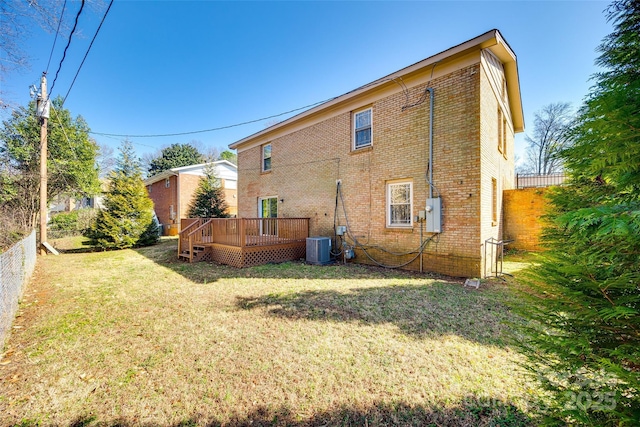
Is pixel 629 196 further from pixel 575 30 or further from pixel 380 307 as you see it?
pixel 575 30

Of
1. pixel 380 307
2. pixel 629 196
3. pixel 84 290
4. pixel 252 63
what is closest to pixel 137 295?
pixel 84 290

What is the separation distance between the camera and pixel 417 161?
817cm

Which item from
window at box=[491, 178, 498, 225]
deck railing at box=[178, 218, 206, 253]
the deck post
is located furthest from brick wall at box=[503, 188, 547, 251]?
deck railing at box=[178, 218, 206, 253]

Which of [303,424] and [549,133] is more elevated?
[549,133]

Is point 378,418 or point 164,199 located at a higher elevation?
point 164,199

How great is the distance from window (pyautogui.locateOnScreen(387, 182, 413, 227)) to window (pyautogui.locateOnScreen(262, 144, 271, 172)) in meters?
7.05

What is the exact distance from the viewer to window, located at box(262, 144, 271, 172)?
13.7m

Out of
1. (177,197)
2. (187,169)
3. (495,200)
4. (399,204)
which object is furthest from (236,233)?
(187,169)

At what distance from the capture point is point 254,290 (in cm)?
619

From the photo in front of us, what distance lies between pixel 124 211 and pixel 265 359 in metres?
14.5

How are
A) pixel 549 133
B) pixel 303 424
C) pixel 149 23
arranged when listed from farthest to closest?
pixel 549 133 < pixel 149 23 < pixel 303 424

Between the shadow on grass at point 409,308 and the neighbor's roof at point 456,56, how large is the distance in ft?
20.4

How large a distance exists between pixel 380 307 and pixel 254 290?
2.93 m

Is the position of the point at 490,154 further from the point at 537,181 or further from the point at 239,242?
the point at 537,181
